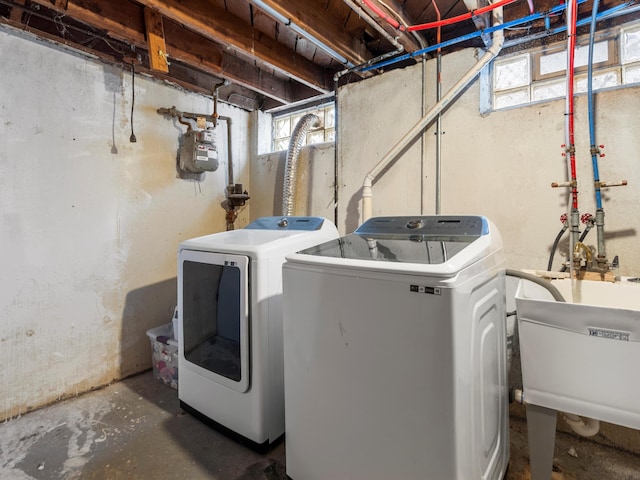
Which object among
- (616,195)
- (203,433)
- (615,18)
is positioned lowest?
(203,433)

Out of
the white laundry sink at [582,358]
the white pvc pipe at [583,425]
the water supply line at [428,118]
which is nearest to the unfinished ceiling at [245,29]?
the water supply line at [428,118]

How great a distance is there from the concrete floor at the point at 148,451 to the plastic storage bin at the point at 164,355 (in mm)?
240

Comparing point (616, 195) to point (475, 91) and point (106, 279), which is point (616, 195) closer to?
point (475, 91)

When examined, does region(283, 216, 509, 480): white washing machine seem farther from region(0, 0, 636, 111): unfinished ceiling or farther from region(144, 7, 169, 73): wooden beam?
region(144, 7, 169, 73): wooden beam

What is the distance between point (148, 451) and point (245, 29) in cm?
256

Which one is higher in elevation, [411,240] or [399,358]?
[411,240]

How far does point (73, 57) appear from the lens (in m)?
2.11

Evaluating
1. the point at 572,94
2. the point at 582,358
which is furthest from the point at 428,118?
the point at 582,358

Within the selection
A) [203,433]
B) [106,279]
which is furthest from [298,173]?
[203,433]

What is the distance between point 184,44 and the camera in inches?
89.4

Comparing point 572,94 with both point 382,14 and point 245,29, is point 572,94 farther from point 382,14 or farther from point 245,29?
point 245,29

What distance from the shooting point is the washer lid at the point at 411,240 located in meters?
1.15

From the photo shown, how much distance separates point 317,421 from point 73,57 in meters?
2.62

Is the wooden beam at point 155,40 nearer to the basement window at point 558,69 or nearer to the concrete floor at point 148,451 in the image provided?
the basement window at point 558,69
